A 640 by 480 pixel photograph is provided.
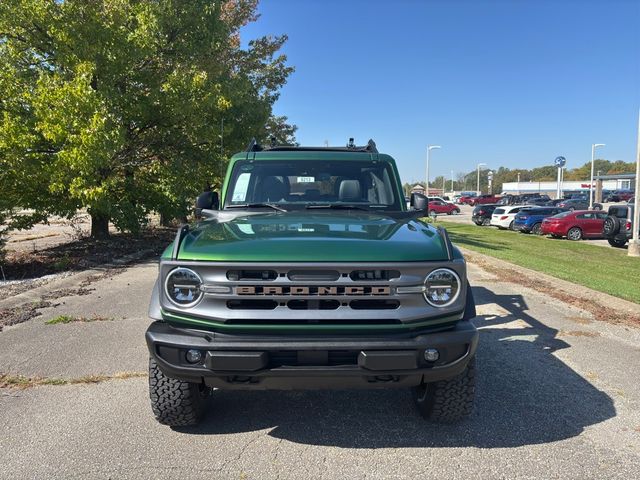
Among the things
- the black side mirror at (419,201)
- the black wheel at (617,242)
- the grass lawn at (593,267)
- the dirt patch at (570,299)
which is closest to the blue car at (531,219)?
the black wheel at (617,242)

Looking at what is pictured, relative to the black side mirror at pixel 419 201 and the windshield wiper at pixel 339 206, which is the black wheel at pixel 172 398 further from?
the black side mirror at pixel 419 201

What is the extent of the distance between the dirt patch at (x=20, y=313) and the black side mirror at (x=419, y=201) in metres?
5.07

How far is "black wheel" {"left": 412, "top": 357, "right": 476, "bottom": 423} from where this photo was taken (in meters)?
3.27

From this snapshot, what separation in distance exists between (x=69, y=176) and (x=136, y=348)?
703 cm

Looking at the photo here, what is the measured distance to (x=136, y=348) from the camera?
526 cm

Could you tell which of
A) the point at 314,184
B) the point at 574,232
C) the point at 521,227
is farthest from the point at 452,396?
the point at 521,227

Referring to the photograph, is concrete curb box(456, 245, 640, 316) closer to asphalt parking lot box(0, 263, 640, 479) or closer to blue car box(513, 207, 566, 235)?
asphalt parking lot box(0, 263, 640, 479)

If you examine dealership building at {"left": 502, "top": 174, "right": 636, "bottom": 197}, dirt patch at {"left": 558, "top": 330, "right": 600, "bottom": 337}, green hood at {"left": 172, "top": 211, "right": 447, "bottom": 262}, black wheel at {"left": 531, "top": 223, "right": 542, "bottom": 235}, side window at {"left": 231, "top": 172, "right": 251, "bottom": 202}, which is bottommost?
black wheel at {"left": 531, "top": 223, "right": 542, "bottom": 235}

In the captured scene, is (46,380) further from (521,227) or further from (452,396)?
(521,227)

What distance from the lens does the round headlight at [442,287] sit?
2.89m

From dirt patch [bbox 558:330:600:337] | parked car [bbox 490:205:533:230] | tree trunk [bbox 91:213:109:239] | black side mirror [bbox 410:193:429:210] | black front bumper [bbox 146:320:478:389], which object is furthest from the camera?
parked car [bbox 490:205:533:230]

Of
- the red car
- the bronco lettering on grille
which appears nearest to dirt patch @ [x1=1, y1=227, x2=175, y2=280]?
the bronco lettering on grille

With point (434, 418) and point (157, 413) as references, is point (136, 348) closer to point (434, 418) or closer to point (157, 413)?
point (157, 413)

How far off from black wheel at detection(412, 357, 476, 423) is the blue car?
26.1m
